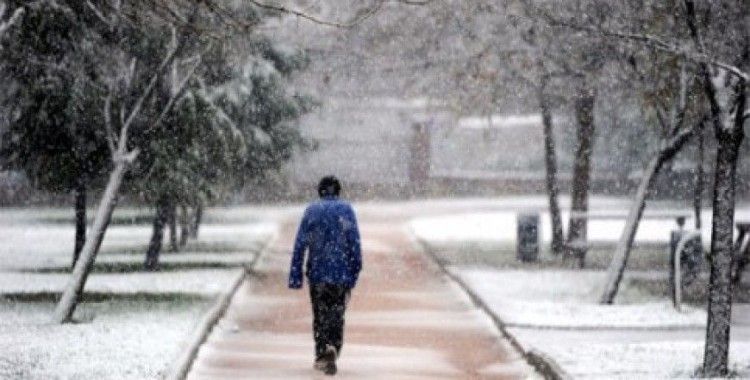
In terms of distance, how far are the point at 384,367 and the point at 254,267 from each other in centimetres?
1570

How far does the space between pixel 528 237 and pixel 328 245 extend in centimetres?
1760

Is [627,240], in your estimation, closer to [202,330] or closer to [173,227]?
[202,330]

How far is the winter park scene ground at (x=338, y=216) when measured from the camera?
14.2 meters

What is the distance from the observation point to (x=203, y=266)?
2992cm

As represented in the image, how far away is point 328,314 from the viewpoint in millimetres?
14242

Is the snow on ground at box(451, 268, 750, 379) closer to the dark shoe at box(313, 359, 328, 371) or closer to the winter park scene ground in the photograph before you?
the winter park scene ground

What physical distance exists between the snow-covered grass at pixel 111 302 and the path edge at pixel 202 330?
13cm

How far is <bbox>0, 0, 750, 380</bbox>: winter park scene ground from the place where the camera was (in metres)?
14.2

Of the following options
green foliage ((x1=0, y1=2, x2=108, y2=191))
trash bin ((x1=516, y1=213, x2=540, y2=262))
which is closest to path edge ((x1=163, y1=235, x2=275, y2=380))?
green foliage ((x1=0, y1=2, x2=108, y2=191))

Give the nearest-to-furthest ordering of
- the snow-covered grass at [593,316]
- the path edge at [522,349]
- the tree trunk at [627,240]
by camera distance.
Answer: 1. the path edge at [522,349]
2. the snow-covered grass at [593,316]
3. the tree trunk at [627,240]

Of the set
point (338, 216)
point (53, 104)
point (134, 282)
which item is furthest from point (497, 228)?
point (338, 216)

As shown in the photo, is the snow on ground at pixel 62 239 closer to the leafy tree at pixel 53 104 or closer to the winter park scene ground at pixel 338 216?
the winter park scene ground at pixel 338 216

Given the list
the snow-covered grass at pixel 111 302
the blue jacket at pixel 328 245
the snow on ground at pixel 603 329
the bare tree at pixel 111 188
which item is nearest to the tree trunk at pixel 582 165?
the snow on ground at pixel 603 329

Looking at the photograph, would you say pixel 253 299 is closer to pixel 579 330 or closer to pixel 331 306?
pixel 579 330
